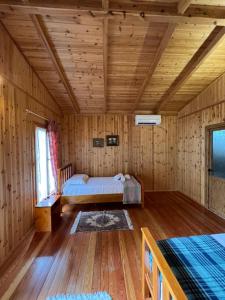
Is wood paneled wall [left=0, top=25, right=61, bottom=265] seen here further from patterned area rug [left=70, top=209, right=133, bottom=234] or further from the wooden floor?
patterned area rug [left=70, top=209, right=133, bottom=234]

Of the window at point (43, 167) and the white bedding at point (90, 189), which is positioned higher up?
the window at point (43, 167)

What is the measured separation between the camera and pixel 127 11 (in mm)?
2246

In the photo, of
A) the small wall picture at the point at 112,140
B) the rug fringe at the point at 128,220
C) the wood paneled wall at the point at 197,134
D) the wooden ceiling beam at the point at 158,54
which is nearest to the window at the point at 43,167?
the rug fringe at the point at 128,220

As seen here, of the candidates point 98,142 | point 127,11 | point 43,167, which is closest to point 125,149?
point 98,142

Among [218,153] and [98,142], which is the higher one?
[98,142]

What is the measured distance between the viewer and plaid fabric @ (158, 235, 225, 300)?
114 cm

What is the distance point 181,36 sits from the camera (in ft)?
9.35

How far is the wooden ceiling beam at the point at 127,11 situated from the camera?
2150 mm

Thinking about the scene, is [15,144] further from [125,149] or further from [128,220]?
[125,149]

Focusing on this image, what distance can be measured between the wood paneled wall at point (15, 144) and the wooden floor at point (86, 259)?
1.21ft

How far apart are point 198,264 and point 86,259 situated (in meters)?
1.58

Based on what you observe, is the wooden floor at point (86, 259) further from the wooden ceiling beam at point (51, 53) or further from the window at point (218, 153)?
the wooden ceiling beam at point (51, 53)

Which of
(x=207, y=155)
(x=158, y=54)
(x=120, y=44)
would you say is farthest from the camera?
(x=207, y=155)

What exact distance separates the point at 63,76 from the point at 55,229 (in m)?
2.98
